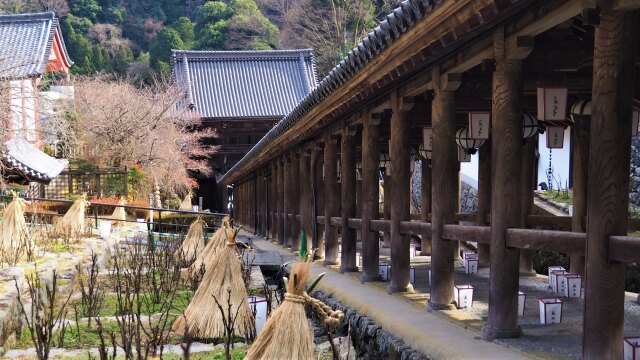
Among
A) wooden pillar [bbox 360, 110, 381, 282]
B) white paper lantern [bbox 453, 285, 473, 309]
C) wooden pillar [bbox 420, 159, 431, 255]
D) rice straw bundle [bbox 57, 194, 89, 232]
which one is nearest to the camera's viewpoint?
white paper lantern [bbox 453, 285, 473, 309]

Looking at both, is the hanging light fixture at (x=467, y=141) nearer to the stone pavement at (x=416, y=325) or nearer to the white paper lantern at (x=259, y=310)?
the stone pavement at (x=416, y=325)

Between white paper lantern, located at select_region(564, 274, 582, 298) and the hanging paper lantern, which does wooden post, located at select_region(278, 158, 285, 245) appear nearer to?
the hanging paper lantern

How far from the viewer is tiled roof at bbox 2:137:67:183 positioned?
59.3 feet

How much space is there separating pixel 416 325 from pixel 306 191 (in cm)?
890

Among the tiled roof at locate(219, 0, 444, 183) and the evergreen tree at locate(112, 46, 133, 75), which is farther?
the evergreen tree at locate(112, 46, 133, 75)

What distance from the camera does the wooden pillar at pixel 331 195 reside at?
43.0 feet

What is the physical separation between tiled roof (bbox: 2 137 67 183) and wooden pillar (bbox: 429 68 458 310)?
40.9ft

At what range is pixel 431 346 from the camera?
6070 millimetres

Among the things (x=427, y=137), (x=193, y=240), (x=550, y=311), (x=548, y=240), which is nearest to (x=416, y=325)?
(x=550, y=311)

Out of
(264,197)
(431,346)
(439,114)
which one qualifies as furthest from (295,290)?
(264,197)

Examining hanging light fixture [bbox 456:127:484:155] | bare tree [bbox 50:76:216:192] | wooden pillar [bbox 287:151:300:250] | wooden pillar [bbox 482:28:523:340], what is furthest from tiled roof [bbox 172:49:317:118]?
wooden pillar [bbox 482:28:523:340]

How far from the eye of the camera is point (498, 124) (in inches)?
246

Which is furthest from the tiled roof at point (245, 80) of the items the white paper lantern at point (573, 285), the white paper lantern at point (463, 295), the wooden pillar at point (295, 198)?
the white paper lantern at point (463, 295)

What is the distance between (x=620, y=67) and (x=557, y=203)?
13.7 meters
